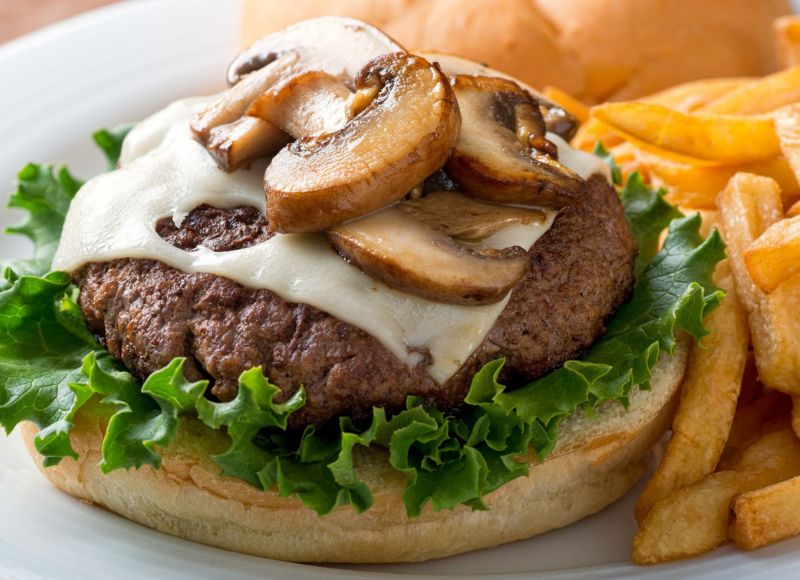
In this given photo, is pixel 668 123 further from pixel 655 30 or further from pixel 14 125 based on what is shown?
pixel 14 125

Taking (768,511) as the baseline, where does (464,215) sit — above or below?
above

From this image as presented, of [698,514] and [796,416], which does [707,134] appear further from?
[698,514]

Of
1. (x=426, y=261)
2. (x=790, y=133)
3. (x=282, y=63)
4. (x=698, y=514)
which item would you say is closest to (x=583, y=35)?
(x=790, y=133)

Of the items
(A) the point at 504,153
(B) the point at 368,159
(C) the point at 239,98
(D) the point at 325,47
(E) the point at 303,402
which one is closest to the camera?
(E) the point at 303,402

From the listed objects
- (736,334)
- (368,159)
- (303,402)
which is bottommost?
(736,334)

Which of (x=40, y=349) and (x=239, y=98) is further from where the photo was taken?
(x=239, y=98)

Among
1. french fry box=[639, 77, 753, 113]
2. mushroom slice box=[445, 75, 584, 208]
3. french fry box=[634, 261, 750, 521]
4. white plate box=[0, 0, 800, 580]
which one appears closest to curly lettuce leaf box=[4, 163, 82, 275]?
white plate box=[0, 0, 800, 580]

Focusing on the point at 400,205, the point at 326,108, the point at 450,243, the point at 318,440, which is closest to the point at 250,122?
the point at 326,108
